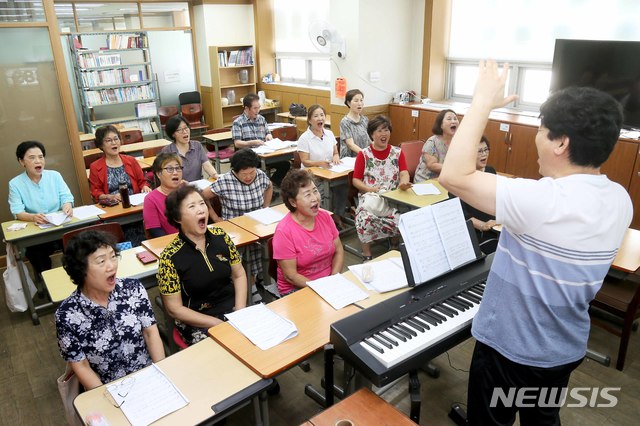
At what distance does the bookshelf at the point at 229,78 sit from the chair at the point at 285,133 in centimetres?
317

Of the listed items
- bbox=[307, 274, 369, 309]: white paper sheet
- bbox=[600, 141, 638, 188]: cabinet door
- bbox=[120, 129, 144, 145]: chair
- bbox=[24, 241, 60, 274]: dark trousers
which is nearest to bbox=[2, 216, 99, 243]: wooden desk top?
bbox=[24, 241, 60, 274]: dark trousers

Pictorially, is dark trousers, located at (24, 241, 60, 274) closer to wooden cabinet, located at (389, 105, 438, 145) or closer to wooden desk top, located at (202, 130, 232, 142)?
wooden desk top, located at (202, 130, 232, 142)

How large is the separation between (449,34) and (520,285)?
6.30m

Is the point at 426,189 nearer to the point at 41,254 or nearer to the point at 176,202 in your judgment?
the point at 176,202

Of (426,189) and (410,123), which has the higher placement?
(410,123)

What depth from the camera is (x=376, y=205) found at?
170 inches

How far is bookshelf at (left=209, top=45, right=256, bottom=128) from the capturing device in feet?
30.5

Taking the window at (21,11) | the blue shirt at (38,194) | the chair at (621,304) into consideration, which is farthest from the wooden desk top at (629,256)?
the window at (21,11)

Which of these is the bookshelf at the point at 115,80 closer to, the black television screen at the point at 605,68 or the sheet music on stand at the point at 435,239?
the black television screen at the point at 605,68

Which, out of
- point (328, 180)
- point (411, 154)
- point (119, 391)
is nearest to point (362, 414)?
point (119, 391)

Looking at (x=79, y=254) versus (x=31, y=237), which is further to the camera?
(x=31, y=237)

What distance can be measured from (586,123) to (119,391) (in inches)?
77.3

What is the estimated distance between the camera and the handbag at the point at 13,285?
12.3ft

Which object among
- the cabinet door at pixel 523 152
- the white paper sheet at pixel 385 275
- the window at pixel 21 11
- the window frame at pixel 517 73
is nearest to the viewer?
the white paper sheet at pixel 385 275
